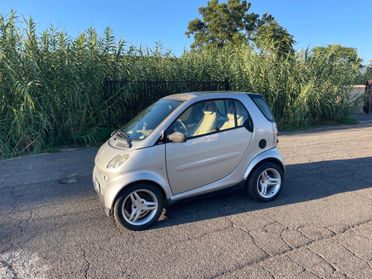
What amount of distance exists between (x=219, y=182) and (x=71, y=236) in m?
1.90

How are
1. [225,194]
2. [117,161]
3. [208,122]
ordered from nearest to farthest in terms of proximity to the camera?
1. [117,161]
2. [208,122]
3. [225,194]

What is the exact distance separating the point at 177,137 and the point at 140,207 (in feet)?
3.02

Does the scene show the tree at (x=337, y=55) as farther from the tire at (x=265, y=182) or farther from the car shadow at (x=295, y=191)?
the tire at (x=265, y=182)

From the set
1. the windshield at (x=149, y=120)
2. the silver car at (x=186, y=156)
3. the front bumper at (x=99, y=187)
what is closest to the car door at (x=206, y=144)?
the silver car at (x=186, y=156)

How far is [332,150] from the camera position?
766 cm

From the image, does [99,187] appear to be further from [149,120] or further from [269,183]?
[269,183]

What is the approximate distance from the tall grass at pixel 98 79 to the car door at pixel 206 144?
4.98 m

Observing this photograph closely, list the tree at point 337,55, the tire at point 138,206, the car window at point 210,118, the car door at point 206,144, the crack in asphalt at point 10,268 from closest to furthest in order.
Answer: the crack in asphalt at point 10,268, the tire at point 138,206, the car door at point 206,144, the car window at point 210,118, the tree at point 337,55

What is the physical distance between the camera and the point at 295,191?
4793 millimetres

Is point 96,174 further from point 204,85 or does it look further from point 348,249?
point 204,85

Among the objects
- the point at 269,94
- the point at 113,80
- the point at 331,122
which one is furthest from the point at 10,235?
the point at 331,122

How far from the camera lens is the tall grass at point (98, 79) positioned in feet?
24.4

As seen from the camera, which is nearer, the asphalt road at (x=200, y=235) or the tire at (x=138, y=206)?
the asphalt road at (x=200, y=235)

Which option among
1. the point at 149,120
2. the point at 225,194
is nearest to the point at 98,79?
the point at 149,120
